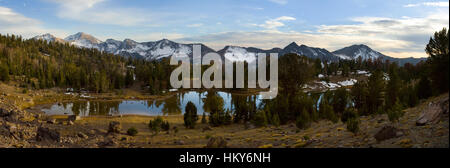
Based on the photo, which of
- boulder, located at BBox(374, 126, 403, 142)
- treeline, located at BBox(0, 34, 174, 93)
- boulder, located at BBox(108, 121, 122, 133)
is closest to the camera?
boulder, located at BBox(374, 126, 403, 142)

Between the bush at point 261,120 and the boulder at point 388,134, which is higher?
the boulder at point 388,134

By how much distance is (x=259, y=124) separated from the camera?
34.8 meters

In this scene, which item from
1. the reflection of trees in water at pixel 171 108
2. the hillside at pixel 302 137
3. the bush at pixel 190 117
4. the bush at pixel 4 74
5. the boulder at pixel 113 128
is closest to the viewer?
the hillside at pixel 302 137

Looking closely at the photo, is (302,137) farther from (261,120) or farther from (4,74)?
(4,74)

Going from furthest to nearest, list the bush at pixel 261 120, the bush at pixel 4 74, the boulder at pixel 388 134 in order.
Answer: the bush at pixel 4 74 < the bush at pixel 261 120 < the boulder at pixel 388 134

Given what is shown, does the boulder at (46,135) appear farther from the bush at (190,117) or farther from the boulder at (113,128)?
the bush at (190,117)

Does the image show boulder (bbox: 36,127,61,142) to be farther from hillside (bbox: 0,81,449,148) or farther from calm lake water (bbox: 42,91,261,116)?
calm lake water (bbox: 42,91,261,116)

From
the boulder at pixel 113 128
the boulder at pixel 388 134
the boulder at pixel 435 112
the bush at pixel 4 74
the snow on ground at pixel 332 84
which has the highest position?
the bush at pixel 4 74

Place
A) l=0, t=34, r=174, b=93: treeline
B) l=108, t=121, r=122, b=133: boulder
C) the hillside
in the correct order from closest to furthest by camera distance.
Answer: the hillside, l=108, t=121, r=122, b=133: boulder, l=0, t=34, r=174, b=93: treeline

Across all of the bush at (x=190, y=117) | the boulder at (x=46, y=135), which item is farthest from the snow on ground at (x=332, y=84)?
the boulder at (x=46, y=135)

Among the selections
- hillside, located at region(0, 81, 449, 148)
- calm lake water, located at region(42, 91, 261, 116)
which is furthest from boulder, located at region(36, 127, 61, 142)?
calm lake water, located at region(42, 91, 261, 116)

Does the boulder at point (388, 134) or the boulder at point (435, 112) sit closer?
the boulder at point (388, 134)

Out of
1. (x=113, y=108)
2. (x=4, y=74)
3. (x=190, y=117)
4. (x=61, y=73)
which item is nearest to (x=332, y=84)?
(x=113, y=108)
